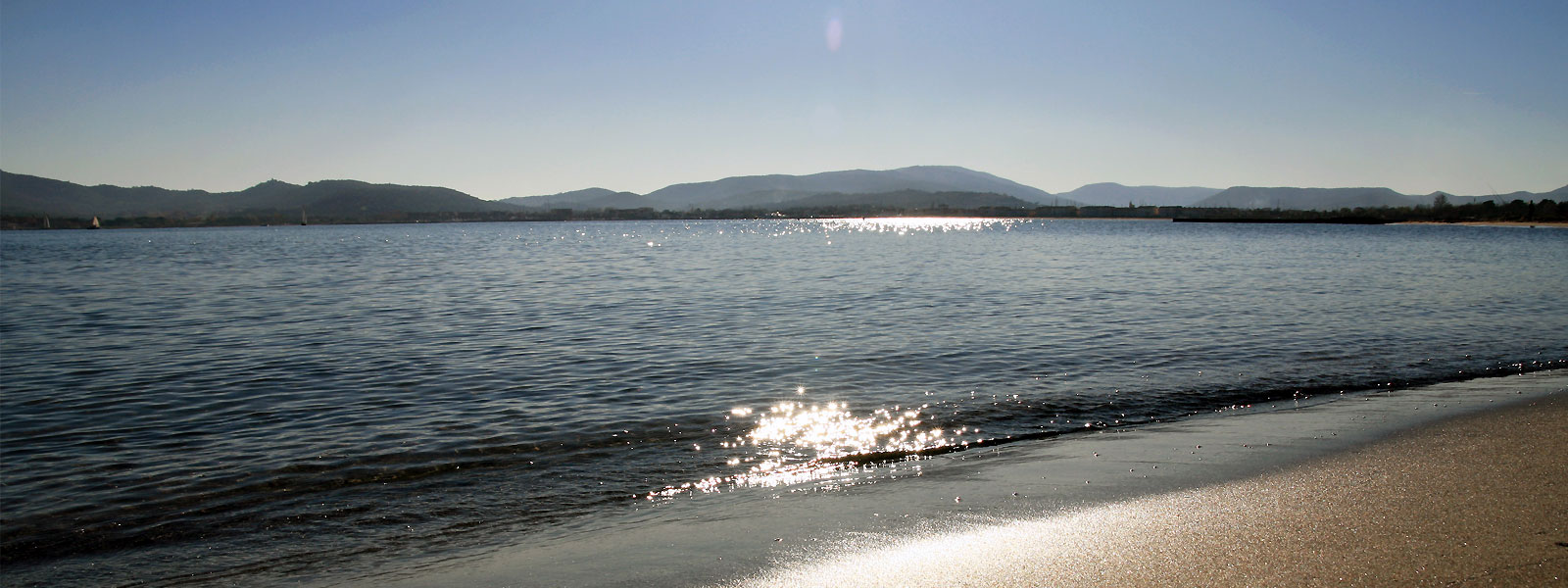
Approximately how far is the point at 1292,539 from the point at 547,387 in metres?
9.30

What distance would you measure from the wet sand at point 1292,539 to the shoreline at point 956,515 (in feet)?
0.09

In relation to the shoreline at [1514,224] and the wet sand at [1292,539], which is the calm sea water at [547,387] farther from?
the shoreline at [1514,224]

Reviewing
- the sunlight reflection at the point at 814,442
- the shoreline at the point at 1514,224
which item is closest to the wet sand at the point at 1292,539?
the sunlight reflection at the point at 814,442

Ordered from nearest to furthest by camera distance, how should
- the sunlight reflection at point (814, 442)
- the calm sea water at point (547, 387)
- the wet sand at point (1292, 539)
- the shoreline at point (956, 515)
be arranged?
the wet sand at point (1292, 539) < the shoreline at point (956, 515) < the calm sea water at point (547, 387) < the sunlight reflection at point (814, 442)

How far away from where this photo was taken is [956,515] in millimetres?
6461

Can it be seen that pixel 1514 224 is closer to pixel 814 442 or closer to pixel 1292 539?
pixel 814 442

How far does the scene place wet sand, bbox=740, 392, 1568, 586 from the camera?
4883 mm

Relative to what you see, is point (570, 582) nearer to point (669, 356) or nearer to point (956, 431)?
point (956, 431)

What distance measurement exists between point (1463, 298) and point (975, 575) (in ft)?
84.4

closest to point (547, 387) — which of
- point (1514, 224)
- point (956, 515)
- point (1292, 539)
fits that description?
point (956, 515)

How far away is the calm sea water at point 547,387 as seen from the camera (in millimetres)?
7105

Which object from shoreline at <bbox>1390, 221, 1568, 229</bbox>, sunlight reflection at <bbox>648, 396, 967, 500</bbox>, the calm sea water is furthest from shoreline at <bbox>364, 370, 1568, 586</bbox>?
shoreline at <bbox>1390, 221, 1568, 229</bbox>

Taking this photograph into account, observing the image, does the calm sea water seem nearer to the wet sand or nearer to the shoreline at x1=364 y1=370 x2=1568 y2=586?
the shoreline at x1=364 y1=370 x2=1568 y2=586

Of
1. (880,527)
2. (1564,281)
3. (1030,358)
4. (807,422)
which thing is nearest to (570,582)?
(880,527)
